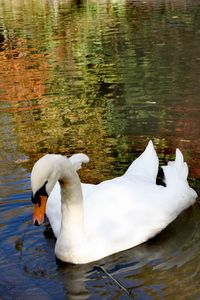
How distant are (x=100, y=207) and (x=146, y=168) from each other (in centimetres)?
94

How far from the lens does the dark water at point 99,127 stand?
14.9ft

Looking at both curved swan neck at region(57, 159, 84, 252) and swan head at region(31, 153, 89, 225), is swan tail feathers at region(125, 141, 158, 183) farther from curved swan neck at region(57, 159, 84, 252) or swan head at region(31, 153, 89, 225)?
swan head at region(31, 153, 89, 225)

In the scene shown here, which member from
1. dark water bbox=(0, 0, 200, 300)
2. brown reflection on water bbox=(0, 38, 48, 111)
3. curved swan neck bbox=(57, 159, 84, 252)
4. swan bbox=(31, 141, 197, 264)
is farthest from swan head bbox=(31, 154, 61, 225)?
brown reflection on water bbox=(0, 38, 48, 111)

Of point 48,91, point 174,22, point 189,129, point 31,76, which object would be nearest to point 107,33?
point 174,22

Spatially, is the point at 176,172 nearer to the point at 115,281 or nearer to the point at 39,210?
the point at 115,281

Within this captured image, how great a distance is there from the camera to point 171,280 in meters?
4.43

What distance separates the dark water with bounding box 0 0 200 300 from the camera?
454cm

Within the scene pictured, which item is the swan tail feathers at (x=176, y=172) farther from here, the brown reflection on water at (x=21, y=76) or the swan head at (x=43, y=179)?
the brown reflection on water at (x=21, y=76)

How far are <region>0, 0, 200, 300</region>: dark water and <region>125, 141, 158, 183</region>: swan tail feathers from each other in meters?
0.48

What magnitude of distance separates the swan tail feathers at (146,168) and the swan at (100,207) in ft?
0.06

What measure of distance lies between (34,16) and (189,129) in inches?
888

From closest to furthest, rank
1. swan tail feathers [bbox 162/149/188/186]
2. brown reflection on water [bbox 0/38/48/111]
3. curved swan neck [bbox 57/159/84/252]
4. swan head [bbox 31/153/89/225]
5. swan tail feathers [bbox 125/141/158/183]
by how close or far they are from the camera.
Result: swan head [bbox 31/153/89/225]
curved swan neck [bbox 57/159/84/252]
swan tail feathers [bbox 162/149/188/186]
swan tail feathers [bbox 125/141/158/183]
brown reflection on water [bbox 0/38/48/111]

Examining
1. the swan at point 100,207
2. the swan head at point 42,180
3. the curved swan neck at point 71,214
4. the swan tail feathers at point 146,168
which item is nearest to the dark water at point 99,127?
the swan at point 100,207

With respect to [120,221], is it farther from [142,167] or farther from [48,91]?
[48,91]
